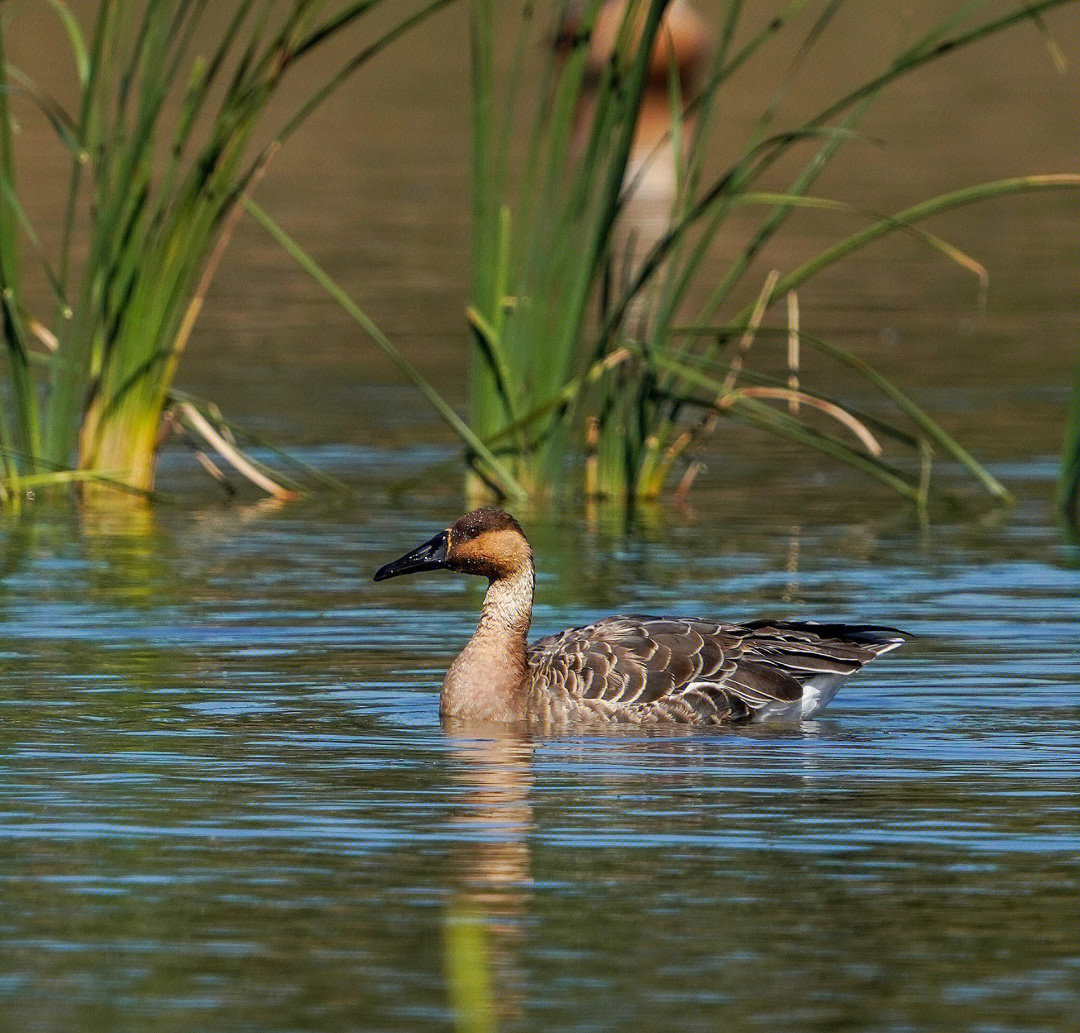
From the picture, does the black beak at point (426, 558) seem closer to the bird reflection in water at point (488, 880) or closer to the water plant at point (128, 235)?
the bird reflection in water at point (488, 880)

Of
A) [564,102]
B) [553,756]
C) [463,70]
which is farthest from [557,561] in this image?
[463,70]

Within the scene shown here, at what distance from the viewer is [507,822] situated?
308 inches

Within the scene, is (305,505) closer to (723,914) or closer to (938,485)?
(938,485)

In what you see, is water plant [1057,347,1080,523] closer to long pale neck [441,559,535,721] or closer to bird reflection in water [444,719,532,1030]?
long pale neck [441,559,535,721]

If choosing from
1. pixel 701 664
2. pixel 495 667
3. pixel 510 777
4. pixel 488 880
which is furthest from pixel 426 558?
pixel 488 880

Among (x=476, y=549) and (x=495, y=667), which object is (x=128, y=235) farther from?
(x=495, y=667)

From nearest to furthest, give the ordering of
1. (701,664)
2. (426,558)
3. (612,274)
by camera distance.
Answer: (701,664)
(426,558)
(612,274)

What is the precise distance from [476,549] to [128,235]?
13.4 feet

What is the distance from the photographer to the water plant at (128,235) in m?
A: 13.1

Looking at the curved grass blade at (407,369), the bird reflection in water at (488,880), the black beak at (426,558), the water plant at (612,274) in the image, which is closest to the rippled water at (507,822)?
the bird reflection in water at (488,880)

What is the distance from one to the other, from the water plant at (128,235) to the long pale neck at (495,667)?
129 inches

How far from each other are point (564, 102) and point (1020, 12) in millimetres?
2644

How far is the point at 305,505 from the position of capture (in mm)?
15484

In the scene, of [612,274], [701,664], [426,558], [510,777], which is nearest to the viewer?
[510,777]
